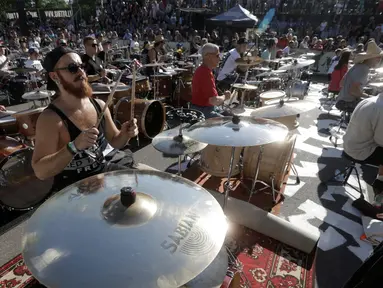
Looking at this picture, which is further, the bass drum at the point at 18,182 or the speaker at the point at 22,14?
the speaker at the point at 22,14

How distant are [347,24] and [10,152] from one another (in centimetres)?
2079

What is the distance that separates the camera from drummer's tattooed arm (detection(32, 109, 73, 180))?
1.87 m

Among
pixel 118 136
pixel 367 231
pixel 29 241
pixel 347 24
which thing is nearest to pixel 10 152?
pixel 118 136

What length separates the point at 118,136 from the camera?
2459mm

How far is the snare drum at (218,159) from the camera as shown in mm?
3494

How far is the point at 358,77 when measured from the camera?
17.5 feet

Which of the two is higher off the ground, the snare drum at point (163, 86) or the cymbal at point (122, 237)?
the cymbal at point (122, 237)

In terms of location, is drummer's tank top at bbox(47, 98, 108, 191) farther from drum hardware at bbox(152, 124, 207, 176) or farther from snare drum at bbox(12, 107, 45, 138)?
snare drum at bbox(12, 107, 45, 138)

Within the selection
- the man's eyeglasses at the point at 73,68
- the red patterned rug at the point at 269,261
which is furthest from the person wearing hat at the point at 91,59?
the red patterned rug at the point at 269,261

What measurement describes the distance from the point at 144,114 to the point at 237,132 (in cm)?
318

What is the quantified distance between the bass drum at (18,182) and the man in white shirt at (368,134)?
3.93 meters

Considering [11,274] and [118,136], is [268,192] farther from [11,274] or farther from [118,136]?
[11,274]

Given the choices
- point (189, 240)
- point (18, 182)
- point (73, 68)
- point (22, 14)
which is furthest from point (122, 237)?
point (22, 14)

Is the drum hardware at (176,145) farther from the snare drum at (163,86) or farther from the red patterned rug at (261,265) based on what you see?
the snare drum at (163,86)
